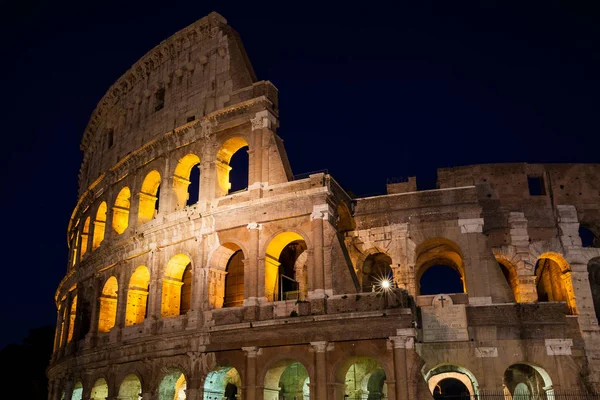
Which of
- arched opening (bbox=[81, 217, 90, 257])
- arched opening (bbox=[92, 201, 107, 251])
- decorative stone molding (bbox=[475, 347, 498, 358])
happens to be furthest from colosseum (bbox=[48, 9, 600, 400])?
arched opening (bbox=[81, 217, 90, 257])

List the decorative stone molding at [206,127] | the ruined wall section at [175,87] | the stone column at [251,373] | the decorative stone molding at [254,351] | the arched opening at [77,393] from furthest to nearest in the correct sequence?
the arched opening at [77,393], the ruined wall section at [175,87], the decorative stone molding at [206,127], the decorative stone molding at [254,351], the stone column at [251,373]

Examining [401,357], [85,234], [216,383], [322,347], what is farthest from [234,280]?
[85,234]

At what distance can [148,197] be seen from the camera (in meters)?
23.8

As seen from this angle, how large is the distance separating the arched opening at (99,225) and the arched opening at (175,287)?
6.32 m

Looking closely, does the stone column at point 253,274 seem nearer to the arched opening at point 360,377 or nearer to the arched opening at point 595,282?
the arched opening at point 360,377

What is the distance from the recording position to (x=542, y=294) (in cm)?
2225

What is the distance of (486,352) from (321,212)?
6.69 meters

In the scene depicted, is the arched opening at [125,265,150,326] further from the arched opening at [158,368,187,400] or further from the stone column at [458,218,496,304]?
the stone column at [458,218,496,304]

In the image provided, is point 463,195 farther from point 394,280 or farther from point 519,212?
point 394,280

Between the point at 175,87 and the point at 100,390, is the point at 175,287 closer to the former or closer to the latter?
the point at 100,390

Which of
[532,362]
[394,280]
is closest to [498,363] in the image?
[532,362]

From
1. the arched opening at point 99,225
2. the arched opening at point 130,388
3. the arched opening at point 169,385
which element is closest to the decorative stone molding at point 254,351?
the arched opening at point 169,385

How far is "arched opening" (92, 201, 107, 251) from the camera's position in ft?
86.0

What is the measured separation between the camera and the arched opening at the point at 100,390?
22.4 meters
